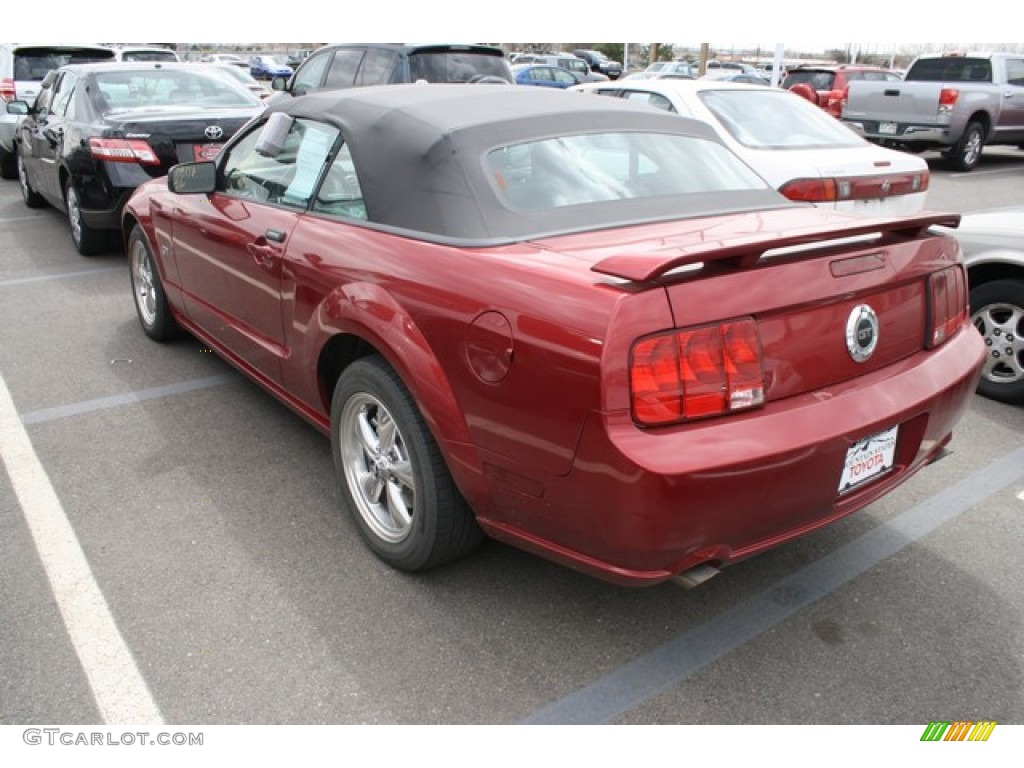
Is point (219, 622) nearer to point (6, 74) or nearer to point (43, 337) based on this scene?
point (43, 337)

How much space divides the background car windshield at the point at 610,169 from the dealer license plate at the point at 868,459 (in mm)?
1171

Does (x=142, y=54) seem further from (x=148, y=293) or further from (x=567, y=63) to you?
(x=567, y=63)

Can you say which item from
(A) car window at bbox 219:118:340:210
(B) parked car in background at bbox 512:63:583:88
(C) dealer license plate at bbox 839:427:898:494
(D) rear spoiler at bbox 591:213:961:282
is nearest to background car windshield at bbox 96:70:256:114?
(A) car window at bbox 219:118:340:210

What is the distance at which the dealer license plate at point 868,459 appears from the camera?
97.1 inches

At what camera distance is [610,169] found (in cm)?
317

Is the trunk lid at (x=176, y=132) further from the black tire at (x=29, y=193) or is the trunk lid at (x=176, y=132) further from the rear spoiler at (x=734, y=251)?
the rear spoiler at (x=734, y=251)

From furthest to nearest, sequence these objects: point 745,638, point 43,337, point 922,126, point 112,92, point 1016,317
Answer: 1. point 922,126
2. point 112,92
3. point 43,337
4. point 1016,317
5. point 745,638

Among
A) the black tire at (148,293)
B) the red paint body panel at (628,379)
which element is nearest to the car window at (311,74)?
the black tire at (148,293)

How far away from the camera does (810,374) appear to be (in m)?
2.41

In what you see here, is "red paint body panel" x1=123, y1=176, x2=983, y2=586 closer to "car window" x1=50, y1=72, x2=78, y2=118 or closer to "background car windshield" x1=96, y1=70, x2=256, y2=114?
"background car windshield" x1=96, y1=70, x2=256, y2=114

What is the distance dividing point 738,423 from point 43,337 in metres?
4.96

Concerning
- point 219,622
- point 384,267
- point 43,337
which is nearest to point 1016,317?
point 384,267

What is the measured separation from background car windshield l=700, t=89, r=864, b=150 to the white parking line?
16.8ft
